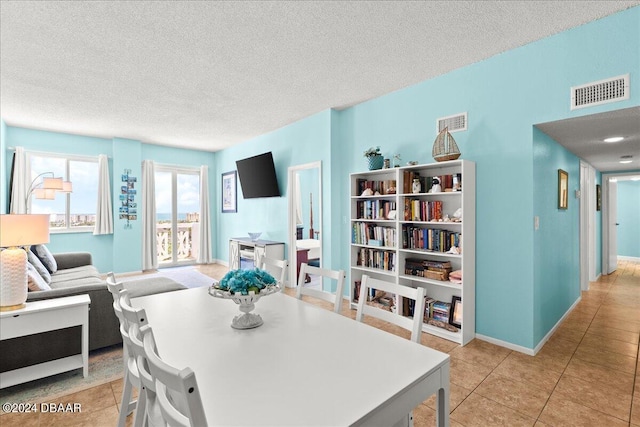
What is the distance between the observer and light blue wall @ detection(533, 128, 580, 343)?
2.86 metres

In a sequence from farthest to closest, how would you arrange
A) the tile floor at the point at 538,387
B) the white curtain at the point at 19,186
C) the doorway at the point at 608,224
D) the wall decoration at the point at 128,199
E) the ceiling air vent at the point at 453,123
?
the wall decoration at the point at 128,199, the doorway at the point at 608,224, the white curtain at the point at 19,186, the ceiling air vent at the point at 453,123, the tile floor at the point at 538,387

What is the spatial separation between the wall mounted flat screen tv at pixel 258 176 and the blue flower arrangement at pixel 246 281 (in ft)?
13.1

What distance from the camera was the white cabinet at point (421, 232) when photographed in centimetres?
302

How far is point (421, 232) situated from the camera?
3354mm

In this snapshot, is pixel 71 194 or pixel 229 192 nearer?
pixel 71 194

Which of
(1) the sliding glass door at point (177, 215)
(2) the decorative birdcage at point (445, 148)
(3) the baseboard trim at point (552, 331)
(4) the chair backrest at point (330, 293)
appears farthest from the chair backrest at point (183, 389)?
(1) the sliding glass door at point (177, 215)

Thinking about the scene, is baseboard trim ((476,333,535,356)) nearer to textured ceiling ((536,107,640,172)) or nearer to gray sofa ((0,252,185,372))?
textured ceiling ((536,107,640,172))

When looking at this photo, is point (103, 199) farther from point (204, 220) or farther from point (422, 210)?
point (422, 210)

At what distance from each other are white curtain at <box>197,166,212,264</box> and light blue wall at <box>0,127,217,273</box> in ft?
3.44

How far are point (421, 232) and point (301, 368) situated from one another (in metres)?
2.53

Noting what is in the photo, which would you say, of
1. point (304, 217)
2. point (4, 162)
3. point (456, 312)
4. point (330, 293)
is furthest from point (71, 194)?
point (456, 312)

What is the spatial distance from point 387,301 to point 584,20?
125 inches

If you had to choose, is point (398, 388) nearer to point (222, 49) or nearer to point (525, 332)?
point (525, 332)

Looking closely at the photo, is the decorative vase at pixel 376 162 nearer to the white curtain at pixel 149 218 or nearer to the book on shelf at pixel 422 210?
the book on shelf at pixel 422 210
